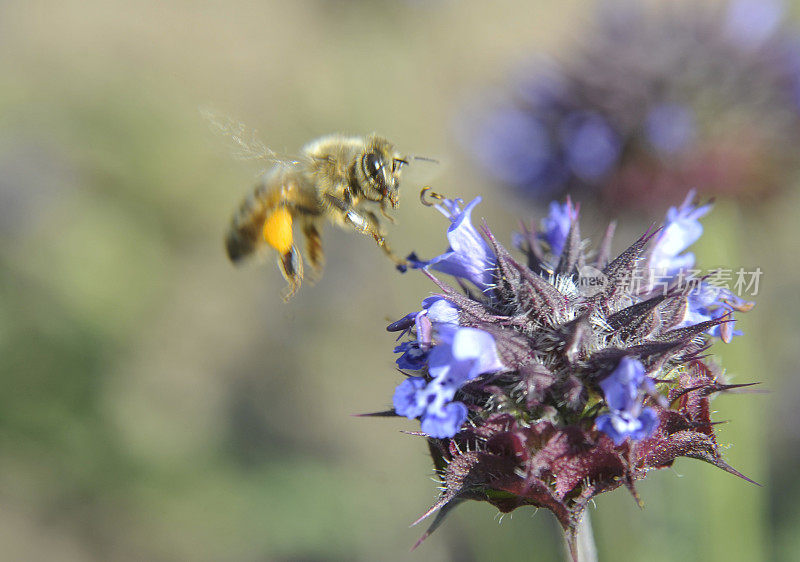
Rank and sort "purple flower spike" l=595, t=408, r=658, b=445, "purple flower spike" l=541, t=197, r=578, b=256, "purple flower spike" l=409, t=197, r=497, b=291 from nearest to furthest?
"purple flower spike" l=595, t=408, r=658, b=445
"purple flower spike" l=409, t=197, r=497, b=291
"purple flower spike" l=541, t=197, r=578, b=256

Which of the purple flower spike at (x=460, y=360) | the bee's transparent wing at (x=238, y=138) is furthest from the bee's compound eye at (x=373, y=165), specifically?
the purple flower spike at (x=460, y=360)

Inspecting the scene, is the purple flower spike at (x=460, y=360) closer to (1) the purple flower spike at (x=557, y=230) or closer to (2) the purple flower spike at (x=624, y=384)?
(2) the purple flower spike at (x=624, y=384)

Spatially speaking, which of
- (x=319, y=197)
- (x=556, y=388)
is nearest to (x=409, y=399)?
(x=556, y=388)

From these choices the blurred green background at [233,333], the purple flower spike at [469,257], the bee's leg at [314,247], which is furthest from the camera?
the blurred green background at [233,333]

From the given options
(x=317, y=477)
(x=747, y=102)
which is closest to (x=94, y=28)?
(x=317, y=477)

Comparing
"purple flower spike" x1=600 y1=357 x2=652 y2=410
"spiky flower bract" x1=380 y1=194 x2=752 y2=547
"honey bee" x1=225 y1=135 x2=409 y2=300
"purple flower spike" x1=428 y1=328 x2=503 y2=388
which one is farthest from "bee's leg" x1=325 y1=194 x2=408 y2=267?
"purple flower spike" x1=600 y1=357 x2=652 y2=410

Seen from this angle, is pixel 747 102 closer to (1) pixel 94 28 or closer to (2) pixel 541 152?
(2) pixel 541 152

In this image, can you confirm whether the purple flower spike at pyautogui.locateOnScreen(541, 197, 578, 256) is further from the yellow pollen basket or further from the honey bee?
the yellow pollen basket
